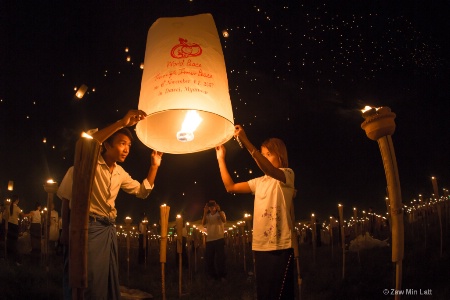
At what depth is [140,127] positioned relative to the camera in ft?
9.36

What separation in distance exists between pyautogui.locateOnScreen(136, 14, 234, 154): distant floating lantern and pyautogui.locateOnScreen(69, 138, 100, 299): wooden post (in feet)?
2.30

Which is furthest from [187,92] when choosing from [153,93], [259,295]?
[259,295]

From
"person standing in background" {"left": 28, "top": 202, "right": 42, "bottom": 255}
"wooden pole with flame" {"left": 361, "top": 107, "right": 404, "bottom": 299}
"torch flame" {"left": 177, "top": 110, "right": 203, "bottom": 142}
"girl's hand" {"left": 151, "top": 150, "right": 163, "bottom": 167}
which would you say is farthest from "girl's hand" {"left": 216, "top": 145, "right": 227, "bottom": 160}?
"person standing in background" {"left": 28, "top": 202, "right": 42, "bottom": 255}

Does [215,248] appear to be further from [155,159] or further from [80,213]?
[80,213]

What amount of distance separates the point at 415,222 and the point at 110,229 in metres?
12.6

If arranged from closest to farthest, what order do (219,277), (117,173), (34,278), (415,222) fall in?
1. (117,173)
2. (34,278)
3. (219,277)
4. (415,222)

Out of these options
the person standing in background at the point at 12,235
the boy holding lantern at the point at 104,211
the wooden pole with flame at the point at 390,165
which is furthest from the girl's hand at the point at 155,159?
the person standing in background at the point at 12,235

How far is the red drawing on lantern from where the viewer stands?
8.87 ft

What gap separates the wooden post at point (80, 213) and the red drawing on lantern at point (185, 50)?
1109 millimetres

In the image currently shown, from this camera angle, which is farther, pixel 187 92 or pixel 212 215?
pixel 212 215

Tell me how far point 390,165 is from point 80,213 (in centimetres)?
168

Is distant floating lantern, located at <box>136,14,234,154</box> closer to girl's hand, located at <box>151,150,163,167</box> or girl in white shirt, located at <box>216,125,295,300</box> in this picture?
girl in white shirt, located at <box>216,125,295,300</box>

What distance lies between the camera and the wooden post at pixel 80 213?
5.66 ft

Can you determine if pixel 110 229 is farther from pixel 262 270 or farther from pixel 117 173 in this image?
pixel 262 270
